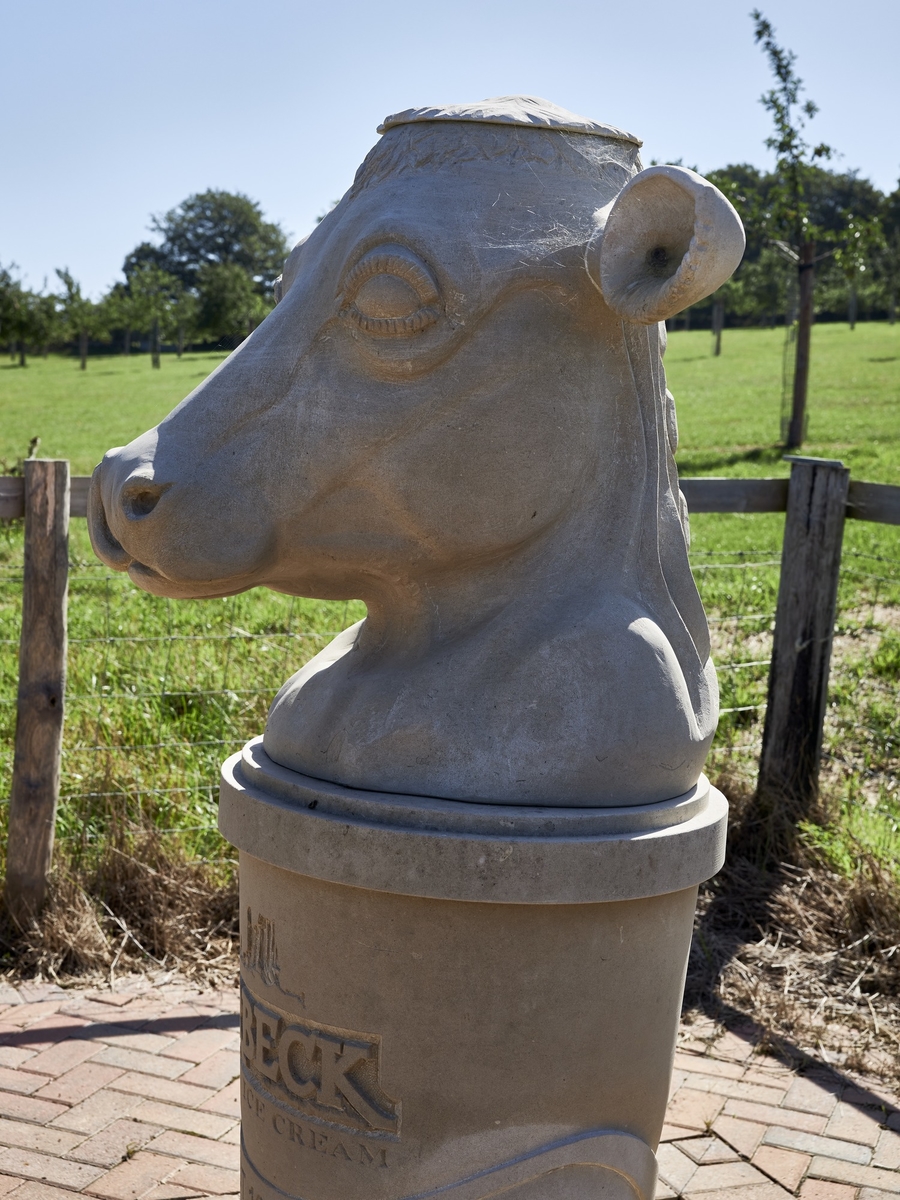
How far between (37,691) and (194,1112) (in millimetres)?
1578

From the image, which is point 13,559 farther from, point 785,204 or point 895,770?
point 785,204

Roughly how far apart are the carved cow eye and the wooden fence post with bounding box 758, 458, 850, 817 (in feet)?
10.2

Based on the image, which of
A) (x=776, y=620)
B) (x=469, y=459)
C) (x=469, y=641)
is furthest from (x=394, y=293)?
(x=776, y=620)

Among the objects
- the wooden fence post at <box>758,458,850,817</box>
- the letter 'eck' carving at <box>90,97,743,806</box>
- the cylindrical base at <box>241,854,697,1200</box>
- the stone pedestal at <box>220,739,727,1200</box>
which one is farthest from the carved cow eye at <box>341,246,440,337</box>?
the wooden fence post at <box>758,458,850,817</box>

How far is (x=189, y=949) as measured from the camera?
13.8 ft

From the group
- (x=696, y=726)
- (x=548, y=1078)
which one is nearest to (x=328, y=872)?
(x=548, y=1078)

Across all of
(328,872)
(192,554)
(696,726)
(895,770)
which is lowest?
(895,770)

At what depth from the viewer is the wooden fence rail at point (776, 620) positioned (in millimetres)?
4180

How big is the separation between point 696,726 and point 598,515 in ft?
1.32

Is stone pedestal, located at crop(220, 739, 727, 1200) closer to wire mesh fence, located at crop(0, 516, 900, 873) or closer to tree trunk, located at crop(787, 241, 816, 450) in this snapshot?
wire mesh fence, located at crop(0, 516, 900, 873)

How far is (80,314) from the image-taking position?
48.6 metres

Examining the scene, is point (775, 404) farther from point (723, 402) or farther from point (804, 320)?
point (804, 320)

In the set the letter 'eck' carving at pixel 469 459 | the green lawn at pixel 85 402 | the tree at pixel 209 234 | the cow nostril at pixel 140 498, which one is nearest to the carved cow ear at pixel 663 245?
the letter 'eck' carving at pixel 469 459

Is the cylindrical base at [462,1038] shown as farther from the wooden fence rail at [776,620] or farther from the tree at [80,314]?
the tree at [80,314]
